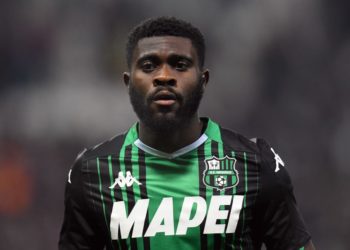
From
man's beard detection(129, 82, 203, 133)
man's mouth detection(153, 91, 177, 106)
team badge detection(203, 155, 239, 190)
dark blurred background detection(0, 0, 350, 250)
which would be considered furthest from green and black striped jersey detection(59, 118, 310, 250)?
dark blurred background detection(0, 0, 350, 250)

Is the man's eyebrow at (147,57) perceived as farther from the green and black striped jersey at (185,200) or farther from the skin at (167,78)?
the green and black striped jersey at (185,200)

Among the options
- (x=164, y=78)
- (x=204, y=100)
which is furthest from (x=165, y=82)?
(x=204, y=100)

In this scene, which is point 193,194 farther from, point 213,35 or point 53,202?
point 213,35

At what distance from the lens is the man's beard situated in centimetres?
290

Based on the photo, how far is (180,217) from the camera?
2932 millimetres

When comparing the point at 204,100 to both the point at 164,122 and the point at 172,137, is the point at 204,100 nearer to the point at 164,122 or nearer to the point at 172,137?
the point at 172,137

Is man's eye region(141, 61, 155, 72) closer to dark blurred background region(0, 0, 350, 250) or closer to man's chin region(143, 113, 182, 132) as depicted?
man's chin region(143, 113, 182, 132)

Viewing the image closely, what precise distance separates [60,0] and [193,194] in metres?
4.17

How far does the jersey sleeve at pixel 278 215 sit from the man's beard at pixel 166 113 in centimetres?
41

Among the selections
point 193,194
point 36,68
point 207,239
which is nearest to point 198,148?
point 193,194

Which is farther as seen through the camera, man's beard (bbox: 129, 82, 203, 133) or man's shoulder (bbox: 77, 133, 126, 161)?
man's shoulder (bbox: 77, 133, 126, 161)

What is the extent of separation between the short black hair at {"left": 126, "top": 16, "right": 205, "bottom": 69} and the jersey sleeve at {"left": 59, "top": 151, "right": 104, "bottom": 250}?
0.57 metres

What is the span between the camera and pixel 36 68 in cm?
A: 661

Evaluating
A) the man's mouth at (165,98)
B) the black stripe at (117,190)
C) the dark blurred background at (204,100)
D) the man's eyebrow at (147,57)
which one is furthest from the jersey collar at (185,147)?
the dark blurred background at (204,100)
